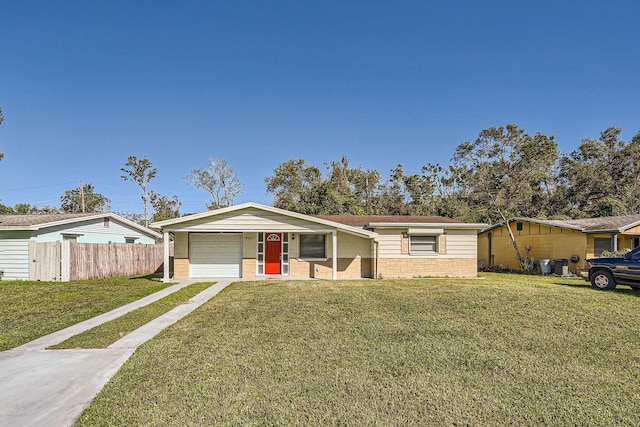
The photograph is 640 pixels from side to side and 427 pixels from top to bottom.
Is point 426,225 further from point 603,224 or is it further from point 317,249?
point 603,224

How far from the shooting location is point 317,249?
1594 cm

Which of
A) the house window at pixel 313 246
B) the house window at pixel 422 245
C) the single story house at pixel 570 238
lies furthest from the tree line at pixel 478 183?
the house window at pixel 313 246

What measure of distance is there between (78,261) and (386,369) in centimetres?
1526

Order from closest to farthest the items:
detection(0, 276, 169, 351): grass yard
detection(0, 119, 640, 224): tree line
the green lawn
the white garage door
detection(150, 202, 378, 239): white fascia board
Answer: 1. the green lawn
2. detection(0, 276, 169, 351): grass yard
3. detection(150, 202, 378, 239): white fascia board
4. the white garage door
5. detection(0, 119, 640, 224): tree line

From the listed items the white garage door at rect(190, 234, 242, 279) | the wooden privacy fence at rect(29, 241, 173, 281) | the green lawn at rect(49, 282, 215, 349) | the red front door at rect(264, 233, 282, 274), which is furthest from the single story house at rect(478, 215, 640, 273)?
the wooden privacy fence at rect(29, 241, 173, 281)

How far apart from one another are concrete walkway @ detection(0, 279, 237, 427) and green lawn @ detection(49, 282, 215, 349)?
0.67 feet

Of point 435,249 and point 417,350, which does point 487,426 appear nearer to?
point 417,350

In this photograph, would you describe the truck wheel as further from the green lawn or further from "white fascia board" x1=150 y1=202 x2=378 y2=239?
the green lawn

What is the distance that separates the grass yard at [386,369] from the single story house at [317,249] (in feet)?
22.7

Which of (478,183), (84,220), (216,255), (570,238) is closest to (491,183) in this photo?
(478,183)

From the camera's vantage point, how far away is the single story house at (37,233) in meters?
15.0

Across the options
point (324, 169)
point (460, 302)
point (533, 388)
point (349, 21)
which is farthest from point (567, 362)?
point (324, 169)

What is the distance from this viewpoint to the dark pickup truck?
35.7ft

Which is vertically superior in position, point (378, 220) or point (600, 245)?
point (378, 220)
